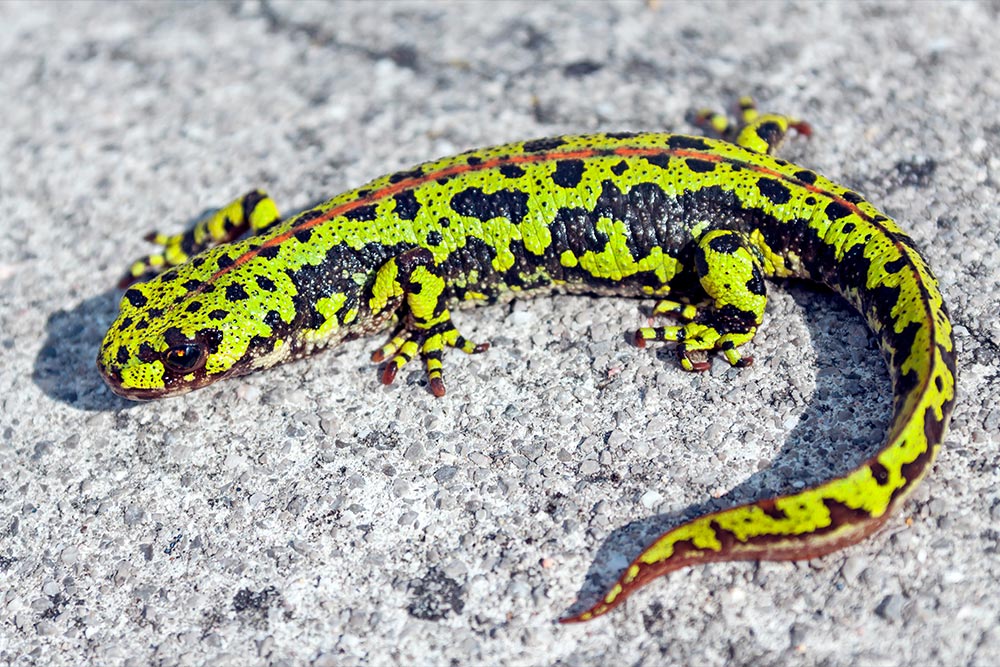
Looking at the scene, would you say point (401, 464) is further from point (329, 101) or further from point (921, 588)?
point (329, 101)

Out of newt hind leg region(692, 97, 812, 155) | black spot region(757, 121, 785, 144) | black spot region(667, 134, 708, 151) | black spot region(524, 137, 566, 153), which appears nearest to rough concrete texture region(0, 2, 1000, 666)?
newt hind leg region(692, 97, 812, 155)

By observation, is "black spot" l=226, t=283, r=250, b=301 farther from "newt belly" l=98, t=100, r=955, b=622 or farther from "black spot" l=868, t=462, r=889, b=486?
"black spot" l=868, t=462, r=889, b=486

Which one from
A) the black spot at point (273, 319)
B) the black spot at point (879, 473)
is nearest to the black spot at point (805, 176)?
the black spot at point (879, 473)

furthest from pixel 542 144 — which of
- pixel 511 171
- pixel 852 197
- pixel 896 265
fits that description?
pixel 896 265

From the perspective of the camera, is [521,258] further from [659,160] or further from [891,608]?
[891,608]

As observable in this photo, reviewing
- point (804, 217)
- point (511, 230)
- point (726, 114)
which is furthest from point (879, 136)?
point (511, 230)

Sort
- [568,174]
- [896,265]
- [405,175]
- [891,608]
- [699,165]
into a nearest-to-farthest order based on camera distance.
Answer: [891,608] → [896,265] → [699,165] → [568,174] → [405,175]

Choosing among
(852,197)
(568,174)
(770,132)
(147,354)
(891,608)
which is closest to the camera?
(891,608)
